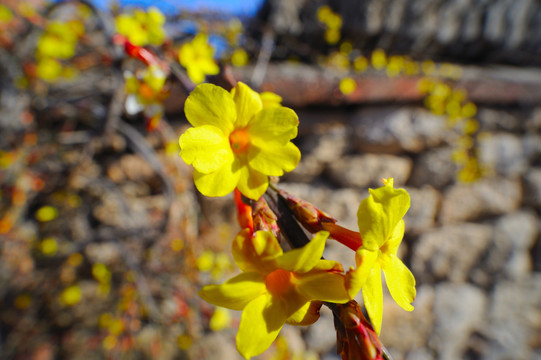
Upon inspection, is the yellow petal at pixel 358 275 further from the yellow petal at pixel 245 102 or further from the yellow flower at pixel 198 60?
the yellow flower at pixel 198 60

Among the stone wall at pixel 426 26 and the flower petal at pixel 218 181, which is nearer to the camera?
the flower petal at pixel 218 181

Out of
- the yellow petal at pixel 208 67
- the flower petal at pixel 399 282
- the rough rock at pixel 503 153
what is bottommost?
the rough rock at pixel 503 153

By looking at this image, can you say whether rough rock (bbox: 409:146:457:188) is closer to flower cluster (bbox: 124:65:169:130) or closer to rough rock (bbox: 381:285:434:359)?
rough rock (bbox: 381:285:434:359)

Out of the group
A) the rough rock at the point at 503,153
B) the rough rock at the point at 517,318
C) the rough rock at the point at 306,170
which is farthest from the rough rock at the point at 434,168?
the rough rock at the point at 517,318

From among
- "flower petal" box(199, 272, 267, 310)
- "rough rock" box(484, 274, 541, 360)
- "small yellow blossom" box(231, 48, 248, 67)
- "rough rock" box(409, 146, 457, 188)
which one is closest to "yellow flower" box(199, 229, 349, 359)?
"flower petal" box(199, 272, 267, 310)

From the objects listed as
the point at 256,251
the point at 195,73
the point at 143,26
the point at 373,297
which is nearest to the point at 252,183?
the point at 256,251

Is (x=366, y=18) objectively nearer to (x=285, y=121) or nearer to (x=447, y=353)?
(x=285, y=121)

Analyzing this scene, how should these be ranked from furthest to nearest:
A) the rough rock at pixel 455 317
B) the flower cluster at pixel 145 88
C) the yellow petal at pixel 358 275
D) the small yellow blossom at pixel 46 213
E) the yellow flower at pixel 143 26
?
the rough rock at pixel 455 317 → the small yellow blossom at pixel 46 213 → the yellow flower at pixel 143 26 → the flower cluster at pixel 145 88 → the yellow petal at pixel 358 275
